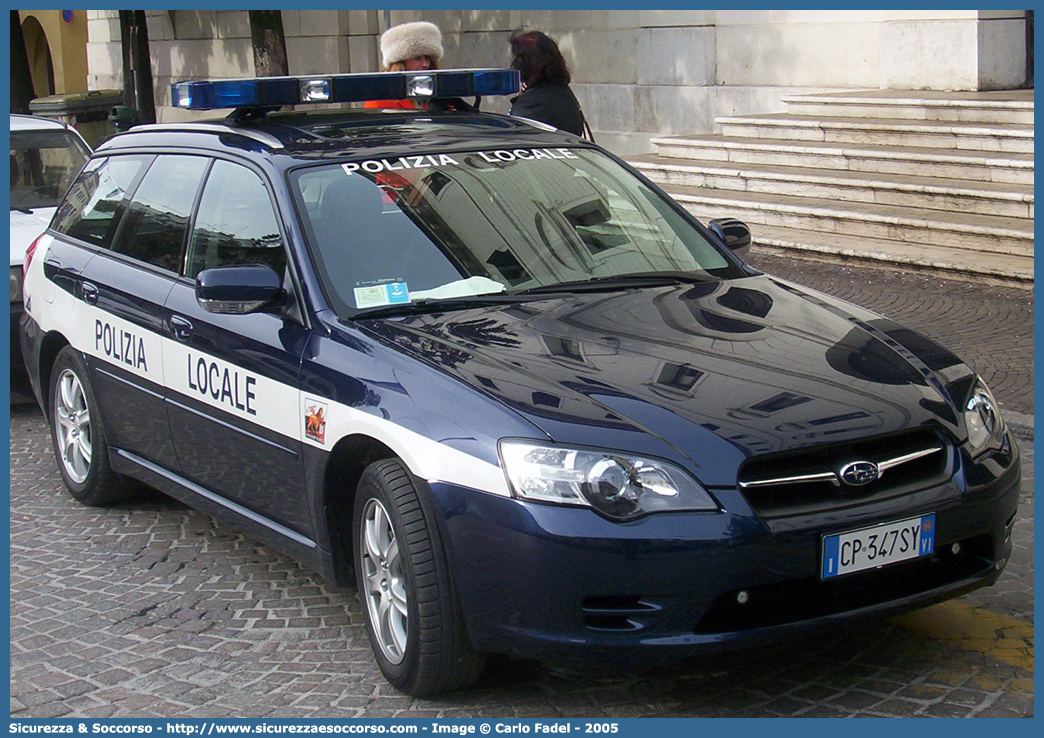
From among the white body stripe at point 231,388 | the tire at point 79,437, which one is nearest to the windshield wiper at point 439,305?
the white body stripe at point 231,388

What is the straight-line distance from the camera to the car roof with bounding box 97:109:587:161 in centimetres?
512

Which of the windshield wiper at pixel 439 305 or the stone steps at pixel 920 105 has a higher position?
the stone steps at pixel 920 105

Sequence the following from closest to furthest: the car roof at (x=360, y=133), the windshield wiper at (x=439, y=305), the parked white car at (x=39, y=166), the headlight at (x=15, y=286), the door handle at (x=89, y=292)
A: the windshield wiper at (x=439, y=305)
the car roof at (x=360, y=133)
the door handle at (x=89, y=292)
the headlight at (x=15, y=286)
the parked white car at (x=39, y=166)

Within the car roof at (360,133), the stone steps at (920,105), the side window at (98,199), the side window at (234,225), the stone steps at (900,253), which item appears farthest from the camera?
the stone steps at (920,105)

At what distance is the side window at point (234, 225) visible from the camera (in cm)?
489

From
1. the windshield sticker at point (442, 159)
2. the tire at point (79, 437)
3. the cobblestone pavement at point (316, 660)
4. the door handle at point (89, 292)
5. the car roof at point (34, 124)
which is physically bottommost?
the cobblestone pavement at point (316, 660)

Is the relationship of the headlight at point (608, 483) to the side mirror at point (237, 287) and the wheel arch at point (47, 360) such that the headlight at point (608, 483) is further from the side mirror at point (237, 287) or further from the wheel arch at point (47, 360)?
the wheel arch at point (47, 360)

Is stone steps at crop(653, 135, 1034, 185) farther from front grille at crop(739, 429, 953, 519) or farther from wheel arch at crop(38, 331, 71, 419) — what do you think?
front grille at crop(739, 429, 953, 519)

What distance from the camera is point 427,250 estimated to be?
15.8 feet

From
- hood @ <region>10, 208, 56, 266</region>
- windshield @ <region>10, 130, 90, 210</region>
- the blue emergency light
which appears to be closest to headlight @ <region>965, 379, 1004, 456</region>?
the blue emergency light

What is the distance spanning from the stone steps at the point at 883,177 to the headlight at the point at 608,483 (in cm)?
722

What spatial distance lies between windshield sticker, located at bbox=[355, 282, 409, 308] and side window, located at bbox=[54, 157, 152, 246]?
1.82 m
